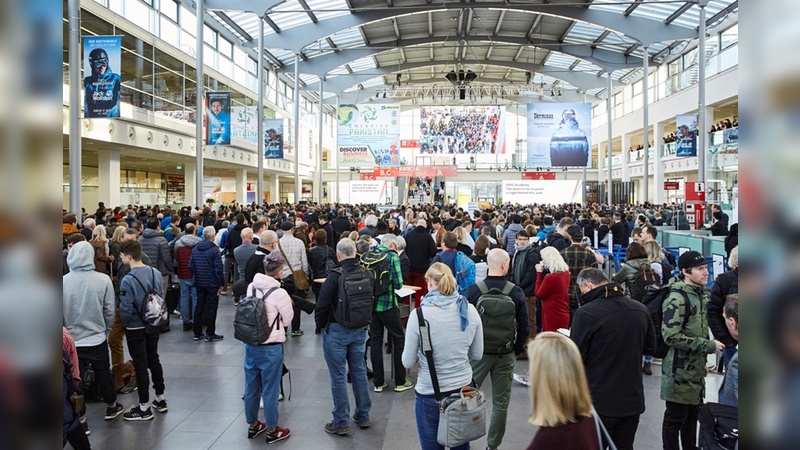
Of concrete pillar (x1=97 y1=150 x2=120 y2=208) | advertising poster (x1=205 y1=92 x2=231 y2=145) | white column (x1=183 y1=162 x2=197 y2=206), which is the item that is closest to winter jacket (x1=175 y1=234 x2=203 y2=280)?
advertising poster (x1=205 y1=92 x2=231 y2=145)

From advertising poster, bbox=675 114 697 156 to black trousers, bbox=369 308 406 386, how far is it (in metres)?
19.6

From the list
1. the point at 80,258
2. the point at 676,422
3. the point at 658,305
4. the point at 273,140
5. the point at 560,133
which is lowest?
the point at 676,422

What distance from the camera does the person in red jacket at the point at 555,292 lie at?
229 inches

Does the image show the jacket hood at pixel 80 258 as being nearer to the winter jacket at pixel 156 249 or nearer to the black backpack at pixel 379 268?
the black backpack at pixel 379 268

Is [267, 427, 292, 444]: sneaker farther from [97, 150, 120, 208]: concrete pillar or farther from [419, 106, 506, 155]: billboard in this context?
[419, 106, 506, 155]: billboard

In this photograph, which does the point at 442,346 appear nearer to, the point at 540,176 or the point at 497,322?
the point at 497,322

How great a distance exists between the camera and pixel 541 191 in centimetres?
2934

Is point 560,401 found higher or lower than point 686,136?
lower

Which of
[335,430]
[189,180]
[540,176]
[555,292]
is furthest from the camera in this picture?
[540,176]

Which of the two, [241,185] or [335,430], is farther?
[241,185]

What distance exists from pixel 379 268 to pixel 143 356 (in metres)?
2.38

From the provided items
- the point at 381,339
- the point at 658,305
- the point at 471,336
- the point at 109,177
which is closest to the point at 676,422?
the point at 658,305

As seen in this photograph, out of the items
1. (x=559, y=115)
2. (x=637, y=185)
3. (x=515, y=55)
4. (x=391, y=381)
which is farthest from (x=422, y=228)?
(x=637, y=185)

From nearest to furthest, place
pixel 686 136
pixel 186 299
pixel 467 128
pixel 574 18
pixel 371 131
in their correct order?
pixel 186 299
pixel 686 136
pixel 574 18
pixel 371 131
pixel 467 128
